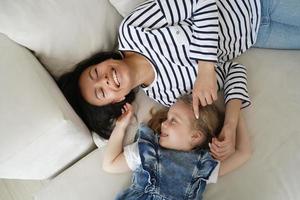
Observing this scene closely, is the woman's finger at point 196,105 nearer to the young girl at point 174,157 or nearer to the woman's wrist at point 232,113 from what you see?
the young girl at point 174,157

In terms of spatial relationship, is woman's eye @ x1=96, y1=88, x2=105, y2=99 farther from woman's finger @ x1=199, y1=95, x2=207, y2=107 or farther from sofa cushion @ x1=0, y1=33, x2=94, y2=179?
woman's finger @ x1=199, y1=95, x2=207, y2=107

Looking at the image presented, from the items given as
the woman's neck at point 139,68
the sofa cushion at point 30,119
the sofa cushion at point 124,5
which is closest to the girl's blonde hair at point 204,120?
the woman's neck at point 139,68

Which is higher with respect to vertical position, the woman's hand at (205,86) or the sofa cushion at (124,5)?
the sofa cushion at (124,5)

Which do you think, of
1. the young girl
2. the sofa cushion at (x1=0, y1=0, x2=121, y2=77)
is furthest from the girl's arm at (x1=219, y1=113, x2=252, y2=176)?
the sofa cushion at (x1=0, y1=0, x2=121, y2=77)

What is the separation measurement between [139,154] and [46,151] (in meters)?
0.29

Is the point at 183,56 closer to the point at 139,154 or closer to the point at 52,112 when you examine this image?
the point at 139,154

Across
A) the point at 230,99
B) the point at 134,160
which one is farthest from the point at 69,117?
the point at 230,99

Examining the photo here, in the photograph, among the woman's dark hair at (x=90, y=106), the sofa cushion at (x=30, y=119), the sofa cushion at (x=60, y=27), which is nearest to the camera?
the sofa cushion at (x=30, y=119)

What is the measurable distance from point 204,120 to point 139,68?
30cm

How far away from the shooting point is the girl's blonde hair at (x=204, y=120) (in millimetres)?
1106

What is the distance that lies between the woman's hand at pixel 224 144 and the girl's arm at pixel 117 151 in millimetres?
290

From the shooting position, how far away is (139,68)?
121 cm

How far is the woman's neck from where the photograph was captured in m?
1.20

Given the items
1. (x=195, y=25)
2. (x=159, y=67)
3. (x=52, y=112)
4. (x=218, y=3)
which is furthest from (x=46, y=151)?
(x=218, y=3)
